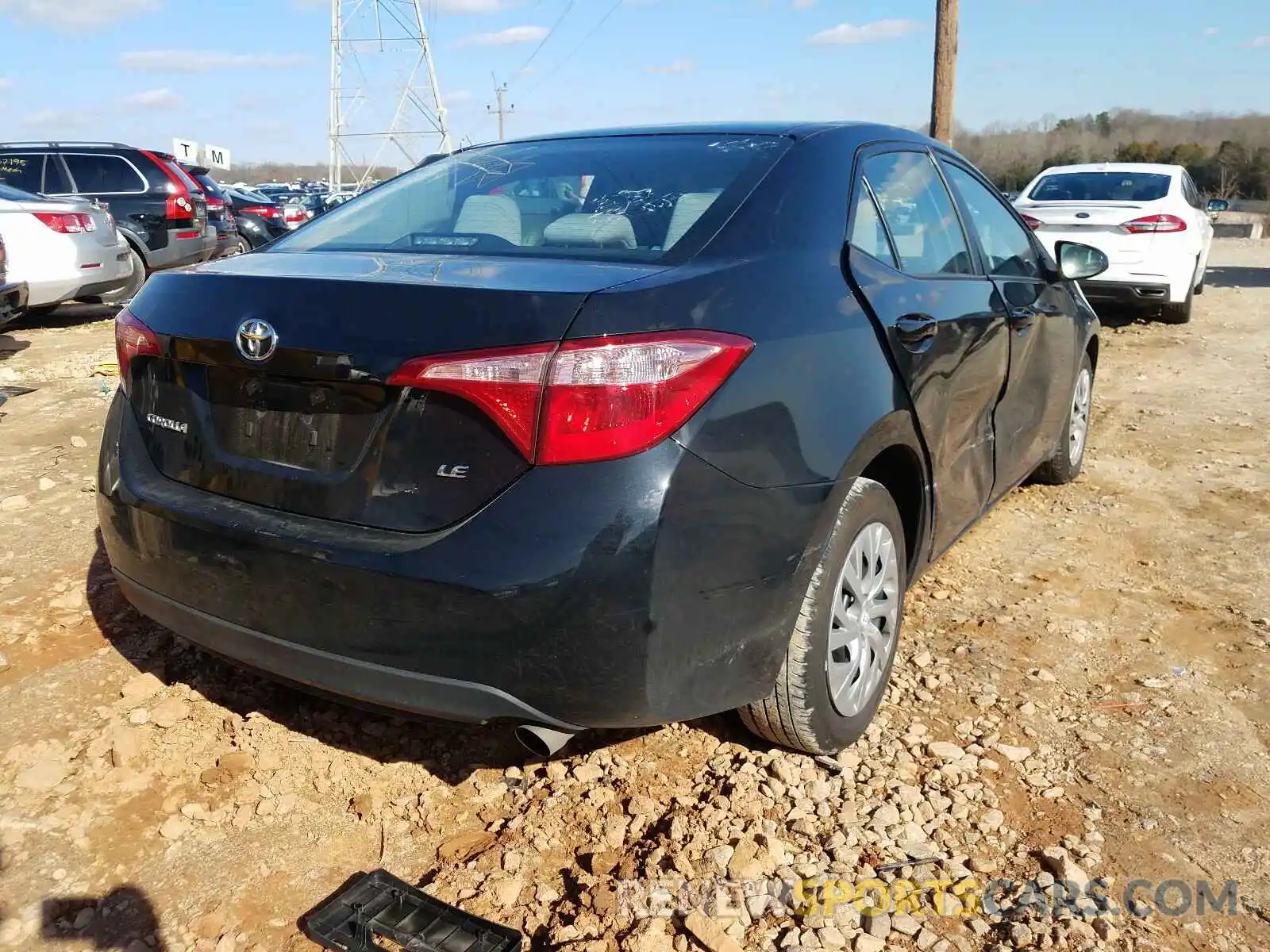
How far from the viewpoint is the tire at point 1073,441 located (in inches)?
189

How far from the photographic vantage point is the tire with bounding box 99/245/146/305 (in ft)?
35.5

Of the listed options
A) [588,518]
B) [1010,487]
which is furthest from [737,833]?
[1010,487]

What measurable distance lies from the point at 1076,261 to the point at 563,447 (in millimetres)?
3134

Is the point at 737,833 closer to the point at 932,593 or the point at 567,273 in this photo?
the point at 567,273

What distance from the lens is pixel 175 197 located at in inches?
475

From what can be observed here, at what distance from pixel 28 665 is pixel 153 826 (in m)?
1.08

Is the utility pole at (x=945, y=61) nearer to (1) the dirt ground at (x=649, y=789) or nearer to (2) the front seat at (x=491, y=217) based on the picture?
(1) the dirt ground at (x=649, y=789)

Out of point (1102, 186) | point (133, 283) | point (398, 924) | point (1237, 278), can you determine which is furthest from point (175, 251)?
point (1237, 278)

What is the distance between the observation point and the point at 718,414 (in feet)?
6.66

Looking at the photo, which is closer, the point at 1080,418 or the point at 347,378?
the point at 347,378

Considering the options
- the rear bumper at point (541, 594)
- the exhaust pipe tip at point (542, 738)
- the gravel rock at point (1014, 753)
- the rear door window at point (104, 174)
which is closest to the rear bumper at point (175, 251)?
the rear door window at point (104, 174)


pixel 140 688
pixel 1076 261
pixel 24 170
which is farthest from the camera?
pixel 24 170

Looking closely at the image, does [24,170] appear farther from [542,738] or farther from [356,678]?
[542,738]

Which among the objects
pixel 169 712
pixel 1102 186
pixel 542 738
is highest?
pixel 1102 186
